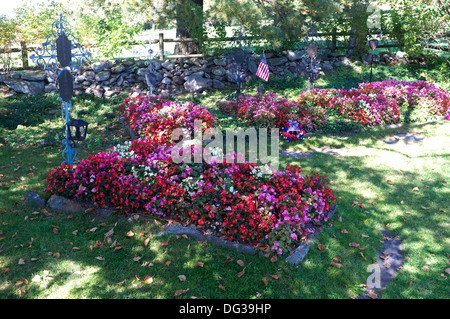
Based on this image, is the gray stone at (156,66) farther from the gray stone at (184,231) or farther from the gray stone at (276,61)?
the gray stone at (184,231)

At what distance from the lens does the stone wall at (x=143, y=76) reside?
1148cm

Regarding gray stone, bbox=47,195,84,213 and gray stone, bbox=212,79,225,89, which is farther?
gray stone, bbox=212,79,225,89

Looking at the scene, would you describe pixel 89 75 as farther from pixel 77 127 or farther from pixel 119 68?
pixel 77 127

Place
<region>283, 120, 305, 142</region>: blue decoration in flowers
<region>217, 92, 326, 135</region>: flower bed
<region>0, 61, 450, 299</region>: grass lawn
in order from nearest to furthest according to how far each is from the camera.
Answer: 1. <region>0, 61, 450, 299</region>: grass lawn
2. <region>283, 120, 305, 142</region>: blue decoration in flowers
3. <region>217, 92, 326, 135</region>: flower bed

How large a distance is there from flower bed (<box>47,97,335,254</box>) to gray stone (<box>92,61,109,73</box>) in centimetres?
768

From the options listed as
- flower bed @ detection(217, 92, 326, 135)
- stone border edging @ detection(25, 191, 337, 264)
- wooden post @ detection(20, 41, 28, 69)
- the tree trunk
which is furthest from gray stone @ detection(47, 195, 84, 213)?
the tree trunk

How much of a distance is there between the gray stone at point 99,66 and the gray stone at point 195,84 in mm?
2866

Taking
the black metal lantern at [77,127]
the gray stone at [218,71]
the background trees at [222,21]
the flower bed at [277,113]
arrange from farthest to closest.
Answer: the gray stone at [218,71] < the background trees at [222,21] < the flower bed at [277,113] < the black metal lantern at [77,127]

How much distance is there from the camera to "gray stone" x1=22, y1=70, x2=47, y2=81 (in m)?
11.4

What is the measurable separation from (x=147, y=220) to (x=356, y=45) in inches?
559

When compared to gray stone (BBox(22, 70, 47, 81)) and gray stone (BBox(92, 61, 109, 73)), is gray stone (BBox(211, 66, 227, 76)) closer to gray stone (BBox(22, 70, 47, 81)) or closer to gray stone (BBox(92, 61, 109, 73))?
gray stone (BBox(92, 61, 109, 73))

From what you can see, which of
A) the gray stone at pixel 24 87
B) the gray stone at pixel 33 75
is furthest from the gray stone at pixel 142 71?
the gray stone at pixel 24 87

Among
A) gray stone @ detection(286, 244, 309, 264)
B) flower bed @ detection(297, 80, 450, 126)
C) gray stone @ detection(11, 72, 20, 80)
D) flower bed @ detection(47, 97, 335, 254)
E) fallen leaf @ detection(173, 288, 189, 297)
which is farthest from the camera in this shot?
gray stone @ detection(11, 72, 20, 80)
